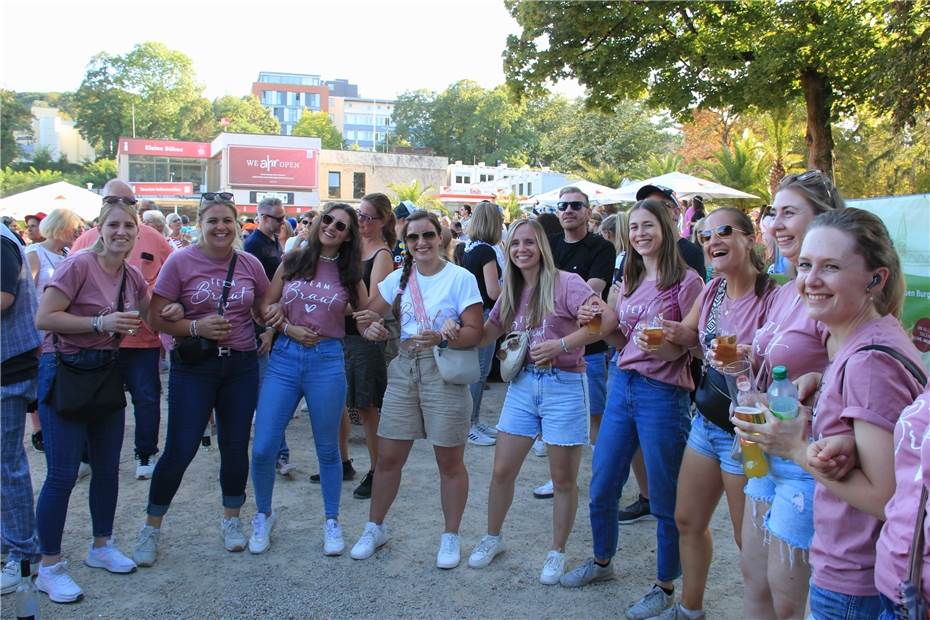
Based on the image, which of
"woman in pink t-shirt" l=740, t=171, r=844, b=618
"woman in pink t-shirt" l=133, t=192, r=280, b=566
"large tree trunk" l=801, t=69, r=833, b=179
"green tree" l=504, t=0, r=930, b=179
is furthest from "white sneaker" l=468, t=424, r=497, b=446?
"large tree trunk" l=801, t=69, r=833, b=179

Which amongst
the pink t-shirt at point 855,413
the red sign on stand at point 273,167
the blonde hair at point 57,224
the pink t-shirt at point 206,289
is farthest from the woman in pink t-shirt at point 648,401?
the red sign on stand at point 273,167

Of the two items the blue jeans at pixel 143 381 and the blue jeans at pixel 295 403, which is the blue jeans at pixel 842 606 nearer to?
the blue jeans at pixel 295 403

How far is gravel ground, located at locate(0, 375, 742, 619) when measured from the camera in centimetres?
346

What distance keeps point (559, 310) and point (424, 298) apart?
803 mm

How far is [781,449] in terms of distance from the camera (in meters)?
1.96

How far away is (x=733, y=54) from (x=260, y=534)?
11734 millimetres

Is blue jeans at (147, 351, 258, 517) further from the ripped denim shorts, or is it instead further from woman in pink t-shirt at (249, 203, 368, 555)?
the ripped denim shorts

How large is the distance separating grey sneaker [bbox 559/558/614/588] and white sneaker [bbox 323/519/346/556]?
1323mm

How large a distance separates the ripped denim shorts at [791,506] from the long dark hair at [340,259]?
269cm

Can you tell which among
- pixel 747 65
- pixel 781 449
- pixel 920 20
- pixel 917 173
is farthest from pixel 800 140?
pixel 781 449

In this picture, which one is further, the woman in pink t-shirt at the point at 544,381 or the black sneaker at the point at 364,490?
the black sneaker at the point at 364,490

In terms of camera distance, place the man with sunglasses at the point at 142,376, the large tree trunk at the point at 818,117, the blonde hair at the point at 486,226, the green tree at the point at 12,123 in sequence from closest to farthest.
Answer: the man with sunglasses at the point at 142,376
the blonde hair at the point at 486,226
the large tree trunk at the point at 818,117
the green tree at the point at 12,123

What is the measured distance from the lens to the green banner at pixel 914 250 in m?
4.59

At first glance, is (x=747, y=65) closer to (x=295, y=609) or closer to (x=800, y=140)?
(x=295, y=609)
